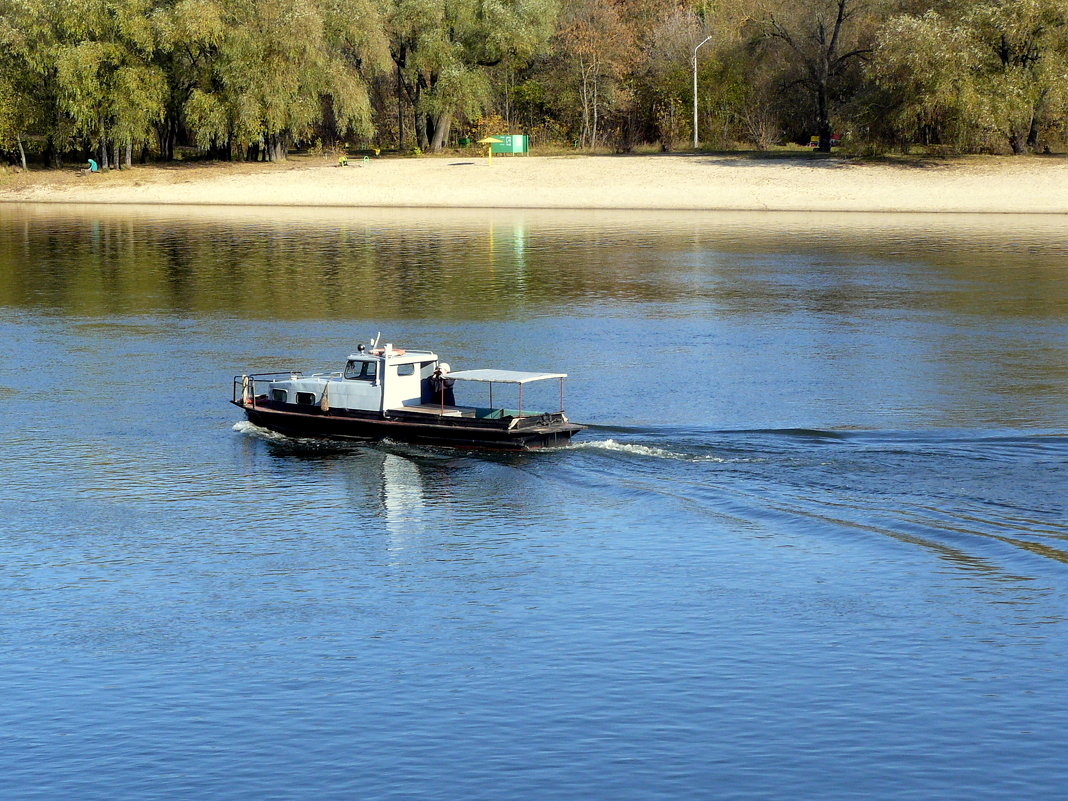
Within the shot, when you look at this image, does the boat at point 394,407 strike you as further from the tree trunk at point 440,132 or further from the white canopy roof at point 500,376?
the tree trunk at point 440,132

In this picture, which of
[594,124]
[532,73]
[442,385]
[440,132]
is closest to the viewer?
[442,385]

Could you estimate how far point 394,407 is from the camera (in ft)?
120

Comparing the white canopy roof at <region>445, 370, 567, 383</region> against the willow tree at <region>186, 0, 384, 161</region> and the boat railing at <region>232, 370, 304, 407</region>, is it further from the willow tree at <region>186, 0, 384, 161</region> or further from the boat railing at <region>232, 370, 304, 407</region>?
the willow tree at <region>186, 0, 384, 161</region>

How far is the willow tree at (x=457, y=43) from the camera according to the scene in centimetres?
11856

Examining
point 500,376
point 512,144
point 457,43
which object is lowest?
point 500,376

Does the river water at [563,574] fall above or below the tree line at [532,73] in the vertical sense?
below

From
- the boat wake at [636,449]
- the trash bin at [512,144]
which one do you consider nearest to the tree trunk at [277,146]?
the trash bin at [512,144]

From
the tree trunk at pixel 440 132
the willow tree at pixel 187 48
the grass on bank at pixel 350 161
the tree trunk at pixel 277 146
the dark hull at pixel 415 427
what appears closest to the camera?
the dark hull at pixel 415 427

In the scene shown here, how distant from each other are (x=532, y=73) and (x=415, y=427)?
101163mm

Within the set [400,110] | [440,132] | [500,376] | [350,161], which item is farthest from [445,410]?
[400,110]

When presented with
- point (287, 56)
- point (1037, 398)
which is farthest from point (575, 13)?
point (1037, 398)

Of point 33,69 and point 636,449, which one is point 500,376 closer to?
point 636,449

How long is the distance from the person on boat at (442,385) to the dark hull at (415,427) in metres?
1.23

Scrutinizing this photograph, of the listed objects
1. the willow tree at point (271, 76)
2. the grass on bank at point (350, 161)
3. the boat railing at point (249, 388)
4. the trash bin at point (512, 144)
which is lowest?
the boat railing at point (249, 388)
